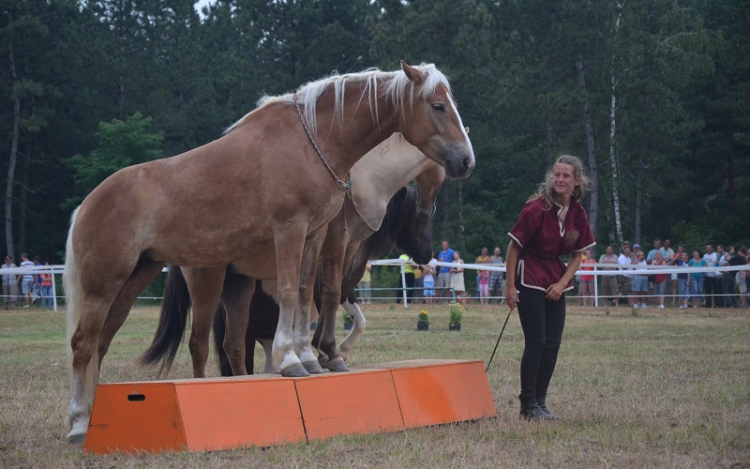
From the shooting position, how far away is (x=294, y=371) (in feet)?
19.9

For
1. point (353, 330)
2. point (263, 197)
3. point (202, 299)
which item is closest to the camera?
point (263, 197)

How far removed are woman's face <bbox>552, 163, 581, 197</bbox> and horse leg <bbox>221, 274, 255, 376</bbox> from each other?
2667 mm

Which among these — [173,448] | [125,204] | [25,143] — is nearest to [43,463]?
[173,448]

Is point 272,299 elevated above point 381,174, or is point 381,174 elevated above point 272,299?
point 381,174

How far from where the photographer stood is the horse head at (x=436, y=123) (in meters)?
6.00

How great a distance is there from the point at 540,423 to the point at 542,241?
1292 millimetres

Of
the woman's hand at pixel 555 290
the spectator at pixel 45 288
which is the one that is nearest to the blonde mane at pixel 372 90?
the woman's hand at pixel 555 290

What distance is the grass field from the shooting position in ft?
17.3

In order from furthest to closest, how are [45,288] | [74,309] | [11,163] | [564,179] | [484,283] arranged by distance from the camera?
[11,163]
[45,288]
[484,283]
[564,179]
[74,309]

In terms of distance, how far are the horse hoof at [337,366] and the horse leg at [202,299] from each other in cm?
113

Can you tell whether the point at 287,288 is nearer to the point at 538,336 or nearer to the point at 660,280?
the point at 538,336

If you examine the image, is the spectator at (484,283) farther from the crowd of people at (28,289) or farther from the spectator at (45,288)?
the spectator at (45,288)

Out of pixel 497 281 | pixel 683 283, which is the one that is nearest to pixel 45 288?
pixel 497 281

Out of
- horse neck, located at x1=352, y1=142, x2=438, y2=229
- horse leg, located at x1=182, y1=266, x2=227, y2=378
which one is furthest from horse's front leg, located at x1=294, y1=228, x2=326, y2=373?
horse leg, located at x1=182, y1=266, x2=227, y2=378
